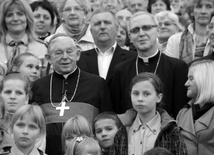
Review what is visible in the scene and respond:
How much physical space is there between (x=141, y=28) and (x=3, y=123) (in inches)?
82.4

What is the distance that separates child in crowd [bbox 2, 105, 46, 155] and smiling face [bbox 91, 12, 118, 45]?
2080 millimetres

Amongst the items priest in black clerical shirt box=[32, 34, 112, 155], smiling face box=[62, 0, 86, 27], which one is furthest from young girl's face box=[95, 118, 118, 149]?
smiling face box=[62, 0, 86, 27]

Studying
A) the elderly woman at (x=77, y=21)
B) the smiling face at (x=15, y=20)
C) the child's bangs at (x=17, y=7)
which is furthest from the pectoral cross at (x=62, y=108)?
the elderly woman at (x=77, y=21)

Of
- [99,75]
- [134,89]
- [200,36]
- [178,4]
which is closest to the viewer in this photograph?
[134,89]

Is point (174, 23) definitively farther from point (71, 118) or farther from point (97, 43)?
point (71, 118)

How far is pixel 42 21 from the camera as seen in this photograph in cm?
1260

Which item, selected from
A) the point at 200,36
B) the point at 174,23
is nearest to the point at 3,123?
the point at 200,36

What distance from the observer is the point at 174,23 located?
13039 mm

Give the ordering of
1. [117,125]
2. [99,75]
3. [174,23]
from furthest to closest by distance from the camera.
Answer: [174,23] → [99,75] → [117,125]

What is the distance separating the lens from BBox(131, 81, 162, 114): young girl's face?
882 centimetres

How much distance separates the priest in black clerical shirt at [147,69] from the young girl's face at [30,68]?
3.51 feet

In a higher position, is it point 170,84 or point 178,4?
point 178,4

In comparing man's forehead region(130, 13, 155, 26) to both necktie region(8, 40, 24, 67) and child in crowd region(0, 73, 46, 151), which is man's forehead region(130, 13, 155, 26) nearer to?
child in crowd region(0, 73, 46, 151)

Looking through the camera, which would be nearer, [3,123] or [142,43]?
[3,123]
